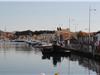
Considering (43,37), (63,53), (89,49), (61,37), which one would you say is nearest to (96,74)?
(89,49)

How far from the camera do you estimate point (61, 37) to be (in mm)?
130375

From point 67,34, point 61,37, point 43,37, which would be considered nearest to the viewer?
point 61,37

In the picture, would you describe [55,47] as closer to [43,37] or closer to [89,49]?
[89,49]

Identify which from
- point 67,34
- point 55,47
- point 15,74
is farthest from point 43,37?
point 15,74

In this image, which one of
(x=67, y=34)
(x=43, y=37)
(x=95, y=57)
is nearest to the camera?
(x=95, y=57)

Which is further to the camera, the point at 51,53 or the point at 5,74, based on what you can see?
the point at 51,53

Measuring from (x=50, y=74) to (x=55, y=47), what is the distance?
33.5 m

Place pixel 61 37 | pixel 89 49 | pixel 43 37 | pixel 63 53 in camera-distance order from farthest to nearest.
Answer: pixel 43 37
pixel 61 37
pixel 63 53
pixel 89 49

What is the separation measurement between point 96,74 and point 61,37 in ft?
325

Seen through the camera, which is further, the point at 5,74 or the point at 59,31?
the point at 59,31

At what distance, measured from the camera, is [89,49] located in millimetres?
56562

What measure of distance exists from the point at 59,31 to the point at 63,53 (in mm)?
69205

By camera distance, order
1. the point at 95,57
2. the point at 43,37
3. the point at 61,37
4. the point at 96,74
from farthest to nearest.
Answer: the point at 43,37, the point at 61,37, the point at 95,57, the point at 96,74

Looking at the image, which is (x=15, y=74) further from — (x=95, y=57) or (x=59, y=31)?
(x=59, y=31)
